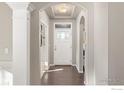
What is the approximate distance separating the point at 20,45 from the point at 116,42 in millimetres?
1461

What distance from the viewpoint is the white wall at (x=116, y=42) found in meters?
2.70

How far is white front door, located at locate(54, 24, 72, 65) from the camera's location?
1042 centimetres

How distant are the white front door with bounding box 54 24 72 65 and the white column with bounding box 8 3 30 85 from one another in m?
7.44

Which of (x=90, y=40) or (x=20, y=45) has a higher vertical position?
(x=90, y=40)

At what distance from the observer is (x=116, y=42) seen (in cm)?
272

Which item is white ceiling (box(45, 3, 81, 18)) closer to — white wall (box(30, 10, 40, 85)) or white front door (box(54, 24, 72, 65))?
white front door (box(54, 24, 72, 65))

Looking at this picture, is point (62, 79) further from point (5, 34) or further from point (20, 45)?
point (20, 45)

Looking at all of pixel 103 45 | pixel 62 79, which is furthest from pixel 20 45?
pixel 62 79

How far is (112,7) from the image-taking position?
2719 mm

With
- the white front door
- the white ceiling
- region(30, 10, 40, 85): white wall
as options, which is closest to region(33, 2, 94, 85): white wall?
region(30, 10, 40, 85): white wall

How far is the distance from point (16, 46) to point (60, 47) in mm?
7669

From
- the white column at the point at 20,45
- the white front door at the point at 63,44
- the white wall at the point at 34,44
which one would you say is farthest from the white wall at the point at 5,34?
the white front door at the point at 63,44

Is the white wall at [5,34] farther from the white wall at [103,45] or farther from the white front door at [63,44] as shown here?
the white front door at [63,44]
